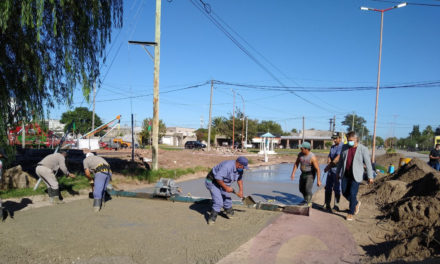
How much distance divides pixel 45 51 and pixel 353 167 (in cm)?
784

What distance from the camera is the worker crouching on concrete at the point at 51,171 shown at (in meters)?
7.71

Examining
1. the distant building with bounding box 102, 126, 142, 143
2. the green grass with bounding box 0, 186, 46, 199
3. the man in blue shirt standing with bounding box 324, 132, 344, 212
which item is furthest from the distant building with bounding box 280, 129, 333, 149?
the green grass with bounding box 0, 186, 46, 199

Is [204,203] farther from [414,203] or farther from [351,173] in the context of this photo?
[414,203]

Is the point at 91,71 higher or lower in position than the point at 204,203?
higher

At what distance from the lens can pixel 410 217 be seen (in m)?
5.96

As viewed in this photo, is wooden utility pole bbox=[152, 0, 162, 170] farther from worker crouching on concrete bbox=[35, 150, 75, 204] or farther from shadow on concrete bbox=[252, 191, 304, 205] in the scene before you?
worker crouching on concrete bbox=[35, 150, 75, 204]

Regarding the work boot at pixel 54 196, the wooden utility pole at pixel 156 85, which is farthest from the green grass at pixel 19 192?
the wooden utility pole at pixel 156 85

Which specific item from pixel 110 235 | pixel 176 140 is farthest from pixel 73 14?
pixel 176 140

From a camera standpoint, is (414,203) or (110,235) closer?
(110,235)

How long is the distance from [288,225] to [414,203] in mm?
2470

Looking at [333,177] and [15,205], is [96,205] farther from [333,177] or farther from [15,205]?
[333,177]

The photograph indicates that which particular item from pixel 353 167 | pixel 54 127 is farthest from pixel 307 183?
pixel 54 127

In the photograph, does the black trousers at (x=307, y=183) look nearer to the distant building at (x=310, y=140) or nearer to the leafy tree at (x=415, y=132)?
the distant building at (x=310, y=140)

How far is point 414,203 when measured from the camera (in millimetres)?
6195
